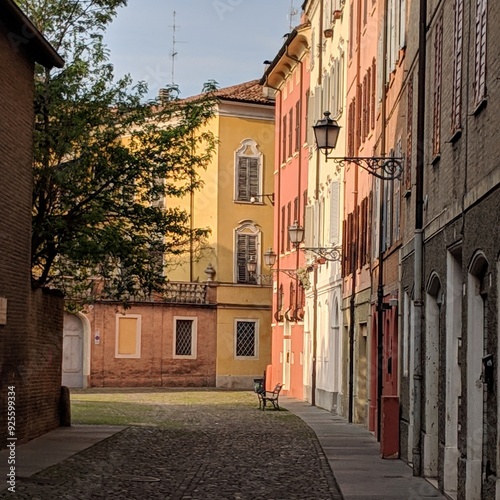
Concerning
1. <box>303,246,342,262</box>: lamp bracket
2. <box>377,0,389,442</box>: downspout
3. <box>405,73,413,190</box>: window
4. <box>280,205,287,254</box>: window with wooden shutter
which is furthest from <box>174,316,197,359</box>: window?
<box>405,73,413,190</box>: window

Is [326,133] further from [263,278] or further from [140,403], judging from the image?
[263,278]

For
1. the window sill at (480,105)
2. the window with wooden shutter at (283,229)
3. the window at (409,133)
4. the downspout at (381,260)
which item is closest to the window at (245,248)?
the window with wooden shutter at (283,229)

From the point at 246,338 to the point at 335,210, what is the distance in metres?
21.5

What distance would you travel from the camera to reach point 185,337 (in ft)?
184

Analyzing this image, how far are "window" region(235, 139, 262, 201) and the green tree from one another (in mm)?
30852

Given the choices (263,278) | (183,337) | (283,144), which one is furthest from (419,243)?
(263,278)

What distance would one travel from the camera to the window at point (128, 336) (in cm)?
5416

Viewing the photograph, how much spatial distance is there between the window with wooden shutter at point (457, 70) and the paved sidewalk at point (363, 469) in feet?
14.5

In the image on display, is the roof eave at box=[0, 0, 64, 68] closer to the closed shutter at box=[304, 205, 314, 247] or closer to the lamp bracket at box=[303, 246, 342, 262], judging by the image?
the lamp bracket at box=[303, 246, 342, 262]

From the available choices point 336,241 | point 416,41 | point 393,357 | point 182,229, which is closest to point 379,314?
point 393,357

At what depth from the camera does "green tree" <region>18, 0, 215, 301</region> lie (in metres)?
25.7

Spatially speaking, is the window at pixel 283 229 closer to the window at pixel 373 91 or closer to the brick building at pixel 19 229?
the window at pixel 373 91

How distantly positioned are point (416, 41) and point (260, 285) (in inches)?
1513

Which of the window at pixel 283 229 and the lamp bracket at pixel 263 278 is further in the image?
the lamp bracket at pixel 263 278
